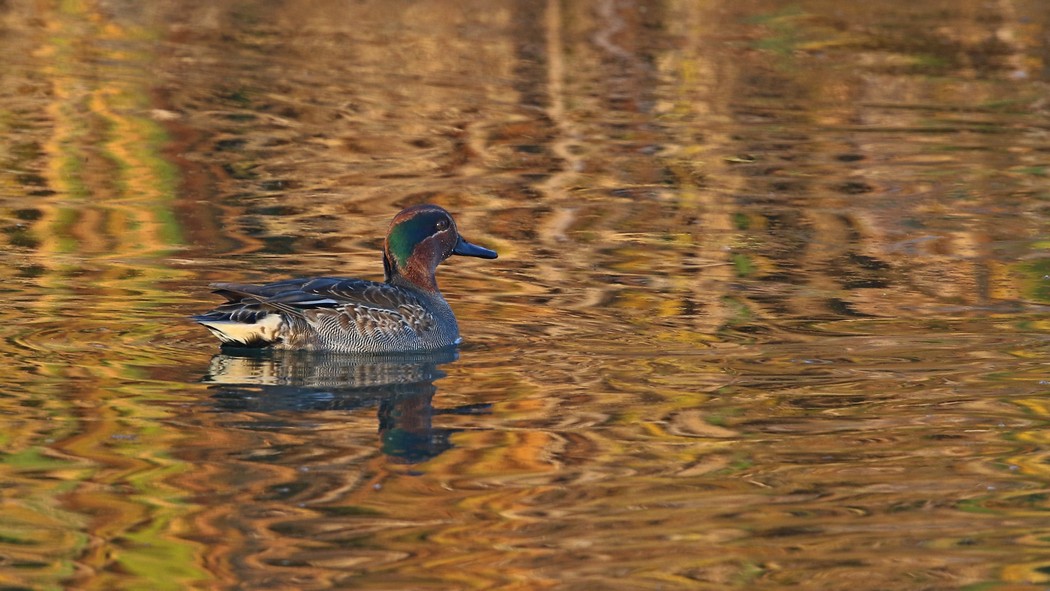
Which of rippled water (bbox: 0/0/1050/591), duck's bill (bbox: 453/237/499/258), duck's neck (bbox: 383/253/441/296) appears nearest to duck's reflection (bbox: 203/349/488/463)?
rippled water (bbox: 0/0/1050/591)

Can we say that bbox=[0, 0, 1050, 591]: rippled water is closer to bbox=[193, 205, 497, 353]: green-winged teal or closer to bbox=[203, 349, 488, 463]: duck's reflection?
bbox=[203, 349, 488, 463]: duck's reflection

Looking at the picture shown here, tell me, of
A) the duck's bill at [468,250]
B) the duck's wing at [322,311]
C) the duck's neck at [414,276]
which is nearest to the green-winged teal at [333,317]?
the duck's wing at [322,311]

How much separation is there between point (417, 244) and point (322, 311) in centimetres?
99

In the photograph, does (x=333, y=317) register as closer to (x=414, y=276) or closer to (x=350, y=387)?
(x=350, y=387)

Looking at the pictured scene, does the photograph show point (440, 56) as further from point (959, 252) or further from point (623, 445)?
point (623, 445)

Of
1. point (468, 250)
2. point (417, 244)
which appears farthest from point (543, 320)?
point (417, 244)

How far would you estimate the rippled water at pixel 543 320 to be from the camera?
238 inches

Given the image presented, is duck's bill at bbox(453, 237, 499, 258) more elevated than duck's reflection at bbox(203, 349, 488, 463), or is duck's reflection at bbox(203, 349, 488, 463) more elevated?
duck's bill at bbox(453, 237, 499, 258)

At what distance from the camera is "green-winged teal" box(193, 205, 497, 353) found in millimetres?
8594

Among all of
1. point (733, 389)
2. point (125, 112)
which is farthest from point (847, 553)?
point (125, 112)

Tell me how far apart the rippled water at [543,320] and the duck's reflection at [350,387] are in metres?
0.03

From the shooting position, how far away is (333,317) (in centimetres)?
877

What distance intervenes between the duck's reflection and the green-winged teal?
2.7 inches

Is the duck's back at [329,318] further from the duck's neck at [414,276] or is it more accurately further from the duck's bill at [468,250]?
the duck's bill at [468,250]
